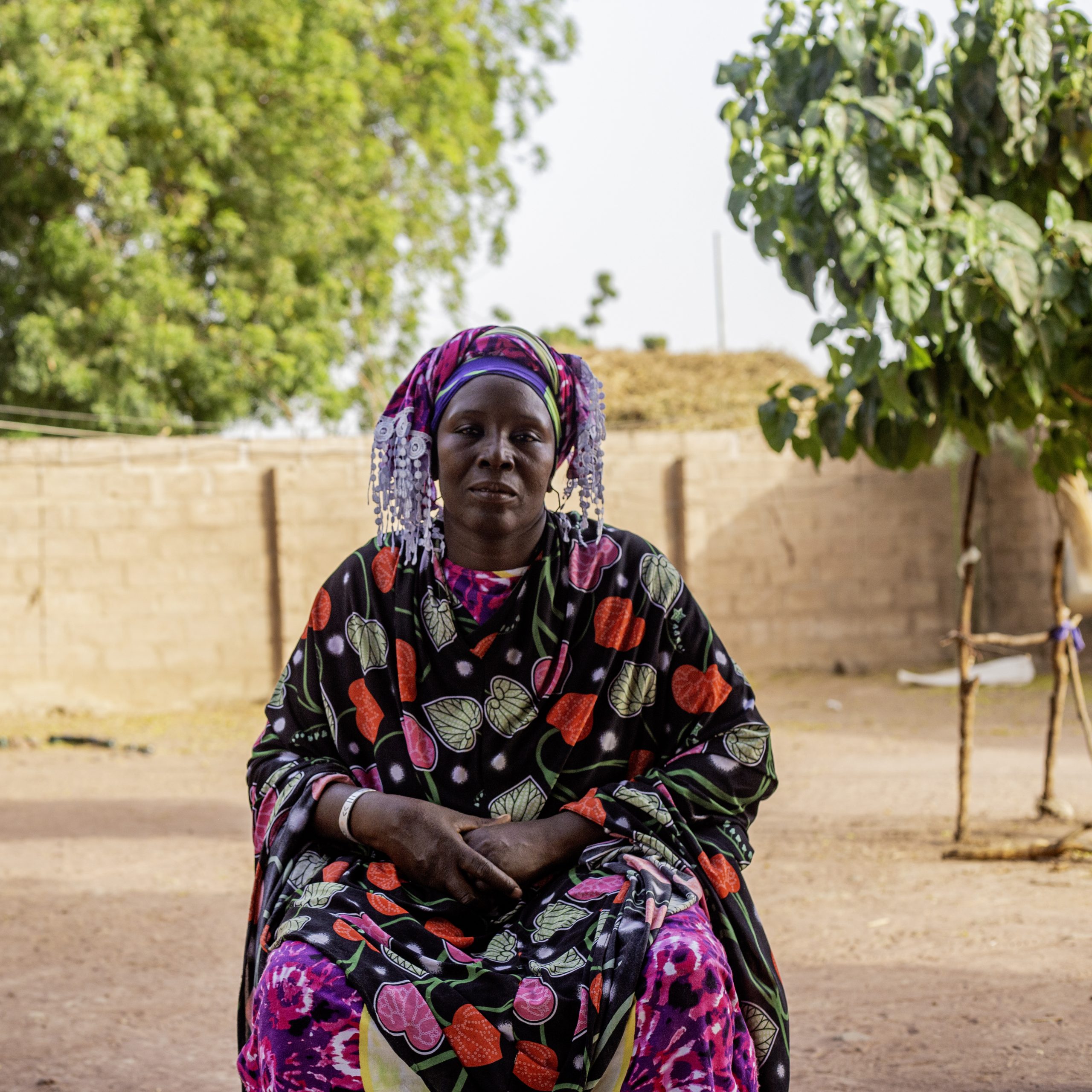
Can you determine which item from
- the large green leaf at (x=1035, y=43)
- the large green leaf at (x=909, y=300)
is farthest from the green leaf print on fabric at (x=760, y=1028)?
the large green leaf at (x=1035, y=43)

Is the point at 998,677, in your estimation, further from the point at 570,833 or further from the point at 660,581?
the point at 570,833

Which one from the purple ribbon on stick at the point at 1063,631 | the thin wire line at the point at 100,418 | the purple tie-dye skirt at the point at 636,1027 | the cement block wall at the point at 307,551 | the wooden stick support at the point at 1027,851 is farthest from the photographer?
the thin wire line at the point at 100,418

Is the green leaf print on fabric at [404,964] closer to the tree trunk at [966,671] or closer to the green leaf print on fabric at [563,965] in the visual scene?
the green leaf print on fabric at [563,965]

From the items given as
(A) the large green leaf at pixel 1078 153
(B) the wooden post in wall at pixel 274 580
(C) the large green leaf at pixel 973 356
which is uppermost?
(A) the large green leaf at pixel 1078 153

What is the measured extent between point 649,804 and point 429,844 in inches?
15.6

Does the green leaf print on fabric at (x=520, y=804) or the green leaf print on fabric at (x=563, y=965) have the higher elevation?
the green leaf print on fabric at (x=520, y=804)

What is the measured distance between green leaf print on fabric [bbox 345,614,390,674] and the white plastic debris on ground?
10194 millimetres

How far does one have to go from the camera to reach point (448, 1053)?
1930 mm

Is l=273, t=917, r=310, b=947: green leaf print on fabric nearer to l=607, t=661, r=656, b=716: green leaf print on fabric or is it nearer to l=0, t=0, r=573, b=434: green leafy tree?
l=607, t=661, r=656, b=716: green leaf print on fabric

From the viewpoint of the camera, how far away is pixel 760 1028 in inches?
86.0

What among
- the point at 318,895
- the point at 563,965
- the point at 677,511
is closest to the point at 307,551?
the point at 677,511

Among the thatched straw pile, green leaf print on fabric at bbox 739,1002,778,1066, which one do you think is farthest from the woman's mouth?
the thatched straw pile

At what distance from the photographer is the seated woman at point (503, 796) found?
6.35 ft

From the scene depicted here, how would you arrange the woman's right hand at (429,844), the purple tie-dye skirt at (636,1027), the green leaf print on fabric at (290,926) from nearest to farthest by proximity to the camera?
the purple tie-dye skirt at (636,1027) → the green leaf print on fabric at (290,926) → the woman's right hand at (429,844)
